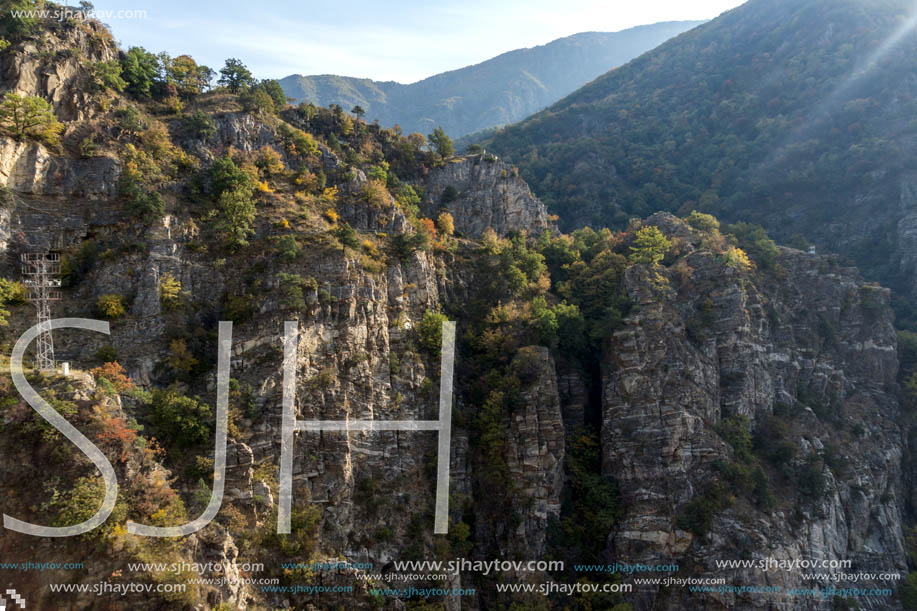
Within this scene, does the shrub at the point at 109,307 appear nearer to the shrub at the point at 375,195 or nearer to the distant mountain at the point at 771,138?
the shrub at the point at 375,195

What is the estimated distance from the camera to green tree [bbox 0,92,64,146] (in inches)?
1184

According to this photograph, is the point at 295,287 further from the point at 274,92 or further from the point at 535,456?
the point at 274,92

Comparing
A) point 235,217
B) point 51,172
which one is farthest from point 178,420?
point 51,172

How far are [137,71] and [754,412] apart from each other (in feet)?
193

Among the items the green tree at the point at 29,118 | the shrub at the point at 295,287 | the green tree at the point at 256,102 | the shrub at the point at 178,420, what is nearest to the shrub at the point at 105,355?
the shrub at the point at 178,420

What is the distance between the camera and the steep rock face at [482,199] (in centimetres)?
5631

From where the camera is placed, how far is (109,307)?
94.3 feet

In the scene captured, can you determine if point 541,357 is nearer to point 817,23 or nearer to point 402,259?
point 402,259

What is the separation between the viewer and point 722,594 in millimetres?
31391

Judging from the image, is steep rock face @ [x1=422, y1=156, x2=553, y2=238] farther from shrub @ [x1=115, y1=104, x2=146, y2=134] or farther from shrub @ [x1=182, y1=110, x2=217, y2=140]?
shrub @ [x1=115, y1=104, x2=146, y2=134]

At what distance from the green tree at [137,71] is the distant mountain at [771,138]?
188ft

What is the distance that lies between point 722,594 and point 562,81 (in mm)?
180002

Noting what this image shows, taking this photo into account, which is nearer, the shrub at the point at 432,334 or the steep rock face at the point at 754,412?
the steep rock face at the point at 754,412

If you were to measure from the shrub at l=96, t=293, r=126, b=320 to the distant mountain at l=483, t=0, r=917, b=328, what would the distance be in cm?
6534
